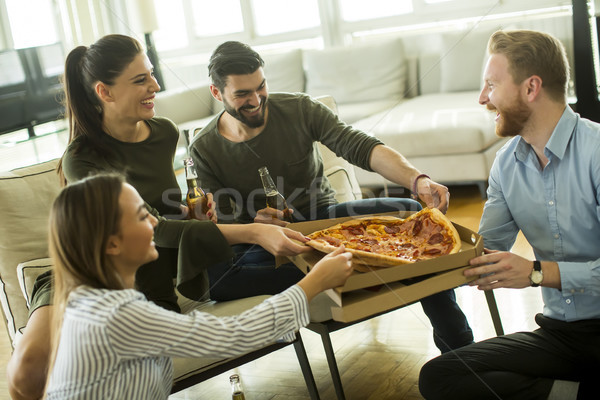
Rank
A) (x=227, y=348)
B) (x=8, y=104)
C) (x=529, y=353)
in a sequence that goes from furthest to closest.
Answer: (x=8, y=104) → (x=529, y=353) → (x=227, y=348)

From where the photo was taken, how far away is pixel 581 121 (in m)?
1.78

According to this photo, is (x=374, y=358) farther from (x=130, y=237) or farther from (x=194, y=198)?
(x=130, y=237)

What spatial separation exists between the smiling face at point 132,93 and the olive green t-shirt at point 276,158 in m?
0.33

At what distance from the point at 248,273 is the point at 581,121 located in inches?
43.1

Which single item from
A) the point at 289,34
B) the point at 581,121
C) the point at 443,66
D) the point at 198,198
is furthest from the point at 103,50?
the point at 289,34

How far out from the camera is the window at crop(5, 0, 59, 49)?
6750 millimetres

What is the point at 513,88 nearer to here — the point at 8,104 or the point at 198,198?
the point at 198,198

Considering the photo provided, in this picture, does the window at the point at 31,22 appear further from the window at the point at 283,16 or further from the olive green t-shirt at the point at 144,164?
the olive green t-shirt at the point at 144,164

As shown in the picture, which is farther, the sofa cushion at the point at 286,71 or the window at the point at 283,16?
the window at the point at 283,16

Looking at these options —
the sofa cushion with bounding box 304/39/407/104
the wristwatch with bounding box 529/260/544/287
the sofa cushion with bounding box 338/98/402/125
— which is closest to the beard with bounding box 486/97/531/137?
the wristwatch with bounding box 529/260/544/287

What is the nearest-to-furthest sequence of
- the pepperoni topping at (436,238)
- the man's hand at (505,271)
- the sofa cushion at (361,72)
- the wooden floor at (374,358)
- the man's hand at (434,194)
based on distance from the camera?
A: the man's hand at (505,271), the pepperoni topping at (436,238), the man's hand at (434,194), the wooden floor at (374,358), the sofa cushion at (361,72)

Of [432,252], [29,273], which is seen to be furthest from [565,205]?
[29,273]

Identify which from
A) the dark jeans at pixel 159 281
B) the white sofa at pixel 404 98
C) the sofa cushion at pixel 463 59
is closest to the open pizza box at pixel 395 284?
the dark jeans at pixel 159 281

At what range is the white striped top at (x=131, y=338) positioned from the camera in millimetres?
1376
